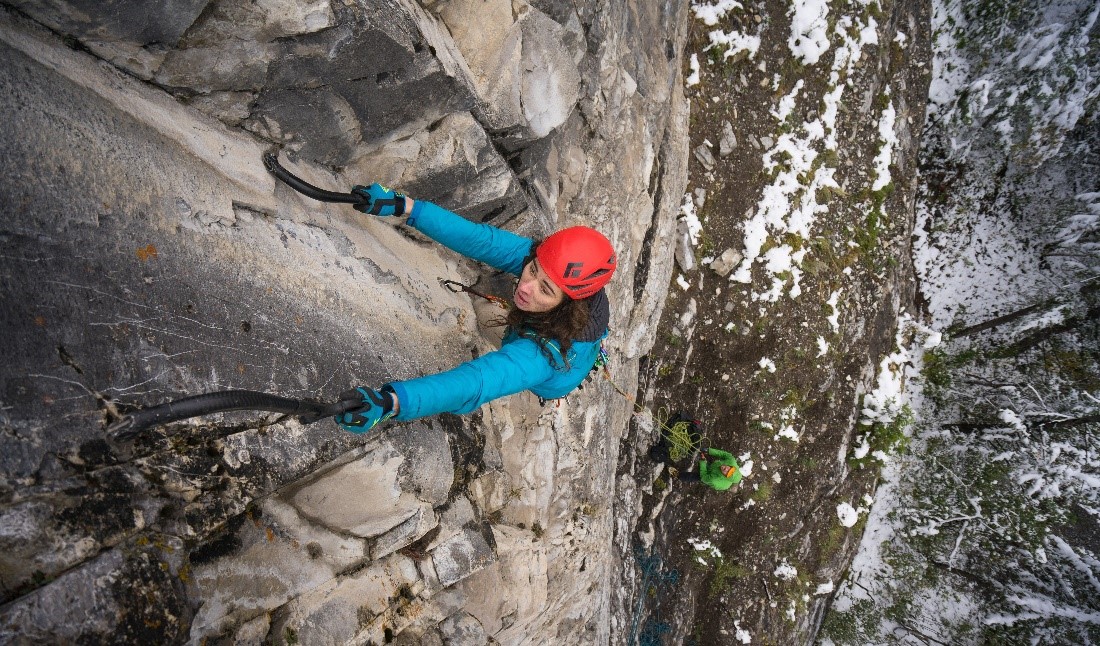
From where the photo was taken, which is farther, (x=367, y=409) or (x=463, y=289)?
(x=463, y=289)

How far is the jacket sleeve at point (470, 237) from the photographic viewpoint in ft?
13.1

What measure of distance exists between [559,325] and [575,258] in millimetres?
508

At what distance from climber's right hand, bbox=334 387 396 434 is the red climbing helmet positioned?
142 cm

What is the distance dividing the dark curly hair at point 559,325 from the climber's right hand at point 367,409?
1.18 m

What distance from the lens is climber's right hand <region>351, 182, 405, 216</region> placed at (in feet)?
12.3

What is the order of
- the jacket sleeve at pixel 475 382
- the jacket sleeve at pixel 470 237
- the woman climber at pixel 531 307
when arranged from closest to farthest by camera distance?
1. the jacket sleeve at pixel 475 382
2. the woman climber at pixel 531 307
3. the jacket sleeve at pixel 470 237

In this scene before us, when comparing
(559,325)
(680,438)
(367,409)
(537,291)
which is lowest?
(680,438)

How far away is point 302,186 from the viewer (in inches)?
143

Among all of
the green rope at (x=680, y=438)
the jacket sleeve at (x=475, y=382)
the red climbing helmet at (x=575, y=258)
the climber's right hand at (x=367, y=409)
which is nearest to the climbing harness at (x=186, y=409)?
the climber's right hand at (x=367, y=409)

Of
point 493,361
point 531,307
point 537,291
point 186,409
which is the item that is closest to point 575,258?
point 537,291

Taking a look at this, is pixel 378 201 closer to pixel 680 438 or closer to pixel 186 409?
pixel 186 409

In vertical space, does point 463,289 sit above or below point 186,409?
above

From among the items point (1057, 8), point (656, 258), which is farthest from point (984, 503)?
Result: point (1057, 8)

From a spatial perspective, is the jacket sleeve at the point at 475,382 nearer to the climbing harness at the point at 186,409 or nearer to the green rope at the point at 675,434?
the climbing harness at the point at 186,409
